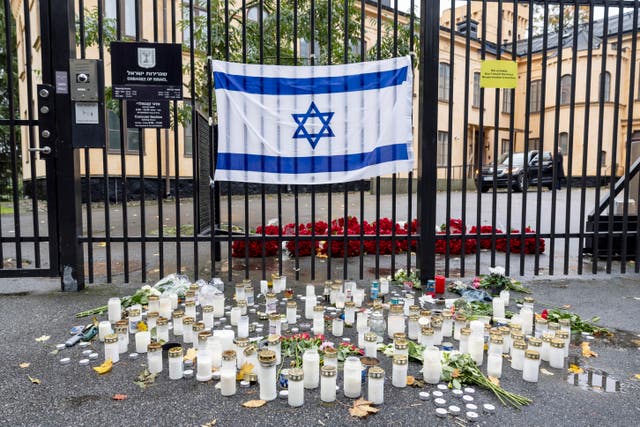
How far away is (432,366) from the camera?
8.95 ft

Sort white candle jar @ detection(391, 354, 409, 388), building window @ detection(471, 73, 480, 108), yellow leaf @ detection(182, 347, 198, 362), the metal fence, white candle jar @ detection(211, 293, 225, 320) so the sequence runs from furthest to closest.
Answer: building window @ detection(471, 73, 480, 108)
the metal fence
white candle jar @ detection(211, 293, 225, 320)
yellow leaf @ detection(182, 347, 198, 362)
white candle jar @ detection(391, 354, 409, 388)

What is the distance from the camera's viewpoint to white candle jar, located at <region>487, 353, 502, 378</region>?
2.82 m

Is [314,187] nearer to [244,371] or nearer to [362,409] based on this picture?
[244,371]

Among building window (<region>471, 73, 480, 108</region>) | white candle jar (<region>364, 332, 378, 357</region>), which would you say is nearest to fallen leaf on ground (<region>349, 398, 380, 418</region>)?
white candle jar (<region>364, 332, 378, 357</region>)

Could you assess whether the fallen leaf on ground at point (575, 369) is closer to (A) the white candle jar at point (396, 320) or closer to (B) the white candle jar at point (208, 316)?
(A) the white candle jar at point (396, 320)

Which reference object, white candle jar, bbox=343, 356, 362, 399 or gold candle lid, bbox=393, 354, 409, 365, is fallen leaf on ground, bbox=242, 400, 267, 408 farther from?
gold candle lid, bbox=393, 354, 409, 365

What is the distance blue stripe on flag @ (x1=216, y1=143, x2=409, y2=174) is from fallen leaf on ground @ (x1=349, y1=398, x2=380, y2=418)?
2.65 metres

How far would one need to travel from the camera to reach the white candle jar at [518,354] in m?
2.95

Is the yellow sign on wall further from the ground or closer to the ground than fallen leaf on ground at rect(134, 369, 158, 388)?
further from the ground

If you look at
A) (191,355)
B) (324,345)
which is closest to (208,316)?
(191,355)

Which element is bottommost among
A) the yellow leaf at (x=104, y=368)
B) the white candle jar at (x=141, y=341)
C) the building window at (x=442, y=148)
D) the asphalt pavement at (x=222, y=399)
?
the asphalt pavement at (x=222, y=399)

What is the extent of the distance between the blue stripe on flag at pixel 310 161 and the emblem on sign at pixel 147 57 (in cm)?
106

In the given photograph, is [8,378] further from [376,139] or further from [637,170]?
[637,170]

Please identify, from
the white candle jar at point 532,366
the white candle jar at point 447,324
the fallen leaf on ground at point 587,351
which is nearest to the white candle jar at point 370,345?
the white candle jar at point 447,324
